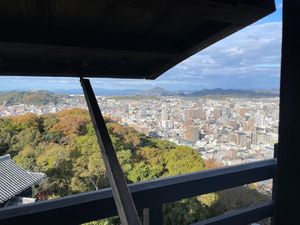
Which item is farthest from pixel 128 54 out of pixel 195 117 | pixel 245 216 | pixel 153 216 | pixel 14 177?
pixel 14 177

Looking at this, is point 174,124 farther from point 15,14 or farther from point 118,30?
point 15,14

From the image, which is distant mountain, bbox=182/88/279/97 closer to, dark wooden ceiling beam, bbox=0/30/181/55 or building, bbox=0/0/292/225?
building, bbox=0/0/292/225

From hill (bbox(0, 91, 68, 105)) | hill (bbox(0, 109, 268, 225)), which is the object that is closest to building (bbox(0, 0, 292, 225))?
hill (bbox(0, 91, 68, 105))

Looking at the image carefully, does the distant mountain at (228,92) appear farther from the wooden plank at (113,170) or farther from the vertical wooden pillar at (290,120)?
the vertical wooden pillar at (290,120)

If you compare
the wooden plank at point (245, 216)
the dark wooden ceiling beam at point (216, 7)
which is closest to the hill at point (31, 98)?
the wooden plank at point (245, 216)

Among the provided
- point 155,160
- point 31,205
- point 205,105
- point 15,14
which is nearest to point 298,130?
point 15,14

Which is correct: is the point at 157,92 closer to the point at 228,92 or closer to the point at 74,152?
the point at 228,92
